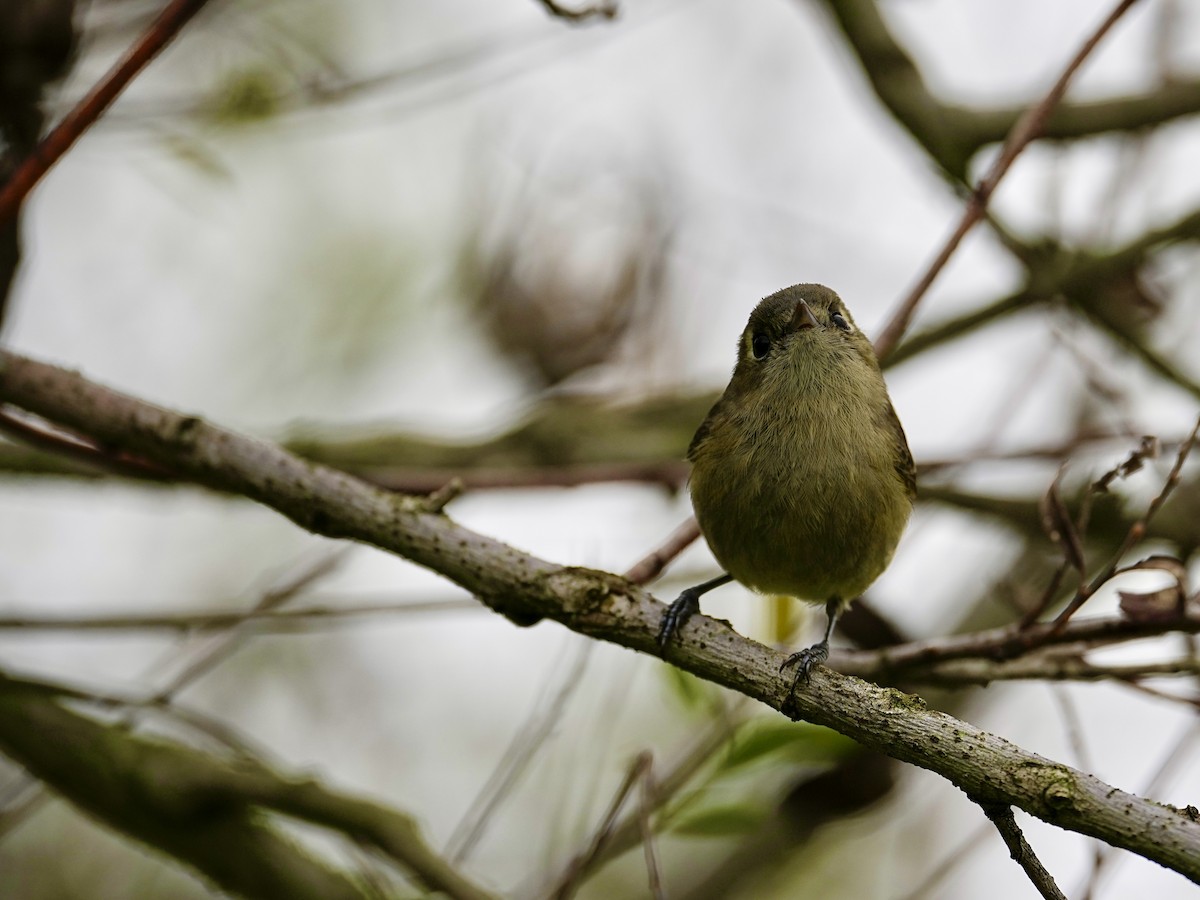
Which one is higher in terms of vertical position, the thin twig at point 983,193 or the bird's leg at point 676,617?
the thin twig at point 983,193

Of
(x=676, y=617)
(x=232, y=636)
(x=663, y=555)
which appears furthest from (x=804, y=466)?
(x=232, y=636)

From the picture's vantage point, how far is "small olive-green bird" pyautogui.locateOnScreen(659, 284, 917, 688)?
3.07 metres

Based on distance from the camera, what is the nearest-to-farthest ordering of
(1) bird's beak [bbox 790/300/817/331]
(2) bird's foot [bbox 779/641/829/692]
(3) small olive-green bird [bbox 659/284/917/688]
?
(2) bird's foot [bbox 779/641/829/692], (3) small olive-green bird [bbox 659/284/917/688], (1) bird's beak [bbox 790/300/817/331]

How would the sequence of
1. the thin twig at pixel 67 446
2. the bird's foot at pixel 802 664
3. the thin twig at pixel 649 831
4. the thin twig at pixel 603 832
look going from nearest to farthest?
the bird's foot at pixel 802 664, the thin twig at pixel 649 831, the thin twig at pixel 603 832, the thin twig at pixel 67 446

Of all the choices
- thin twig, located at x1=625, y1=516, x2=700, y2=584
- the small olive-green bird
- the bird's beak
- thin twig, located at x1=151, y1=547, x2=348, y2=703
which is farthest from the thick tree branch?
the bird's beak

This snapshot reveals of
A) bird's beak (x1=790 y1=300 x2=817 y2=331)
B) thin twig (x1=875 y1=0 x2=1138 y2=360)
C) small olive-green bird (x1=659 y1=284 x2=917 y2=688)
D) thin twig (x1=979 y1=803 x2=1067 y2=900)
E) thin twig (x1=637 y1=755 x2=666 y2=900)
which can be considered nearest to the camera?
thin twig (x1=979 y1=803 x2=1067 y2=900)

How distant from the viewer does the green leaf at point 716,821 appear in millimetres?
2906

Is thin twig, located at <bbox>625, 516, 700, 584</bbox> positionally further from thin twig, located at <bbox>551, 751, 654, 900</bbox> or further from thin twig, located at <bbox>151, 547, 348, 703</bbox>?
thin twig, located at <bbox>151, 547, 348, 703</bbox>

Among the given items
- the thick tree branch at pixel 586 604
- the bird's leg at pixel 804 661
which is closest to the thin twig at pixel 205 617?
the thick tree branch at pixel 586 604

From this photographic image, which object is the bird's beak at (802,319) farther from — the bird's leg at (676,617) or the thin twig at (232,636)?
the thin twig at (232,636)

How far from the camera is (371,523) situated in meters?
2.53

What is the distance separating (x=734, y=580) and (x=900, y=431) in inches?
24.0

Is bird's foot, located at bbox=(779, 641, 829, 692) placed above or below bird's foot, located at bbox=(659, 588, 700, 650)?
below

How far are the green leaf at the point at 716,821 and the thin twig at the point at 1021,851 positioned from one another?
102 centimetres
